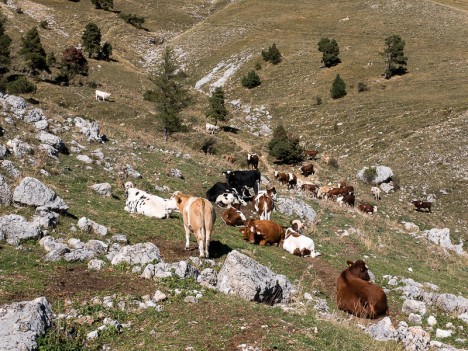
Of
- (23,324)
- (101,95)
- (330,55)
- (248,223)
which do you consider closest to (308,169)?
(248,223)

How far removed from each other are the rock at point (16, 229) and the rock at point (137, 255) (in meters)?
2.19

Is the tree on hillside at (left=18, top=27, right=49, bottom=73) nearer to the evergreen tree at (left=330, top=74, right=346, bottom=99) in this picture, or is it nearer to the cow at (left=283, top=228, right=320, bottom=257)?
the evergreen tree at (left=330, top=74, right=346, bottom=99)

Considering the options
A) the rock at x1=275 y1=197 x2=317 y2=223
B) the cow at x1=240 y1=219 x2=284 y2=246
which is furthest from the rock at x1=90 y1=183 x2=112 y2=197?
the rock at x1=275 y1=197 x2=317 y2=223

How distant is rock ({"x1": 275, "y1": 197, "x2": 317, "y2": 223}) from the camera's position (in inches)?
849

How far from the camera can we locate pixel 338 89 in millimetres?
56938

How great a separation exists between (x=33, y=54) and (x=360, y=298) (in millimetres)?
50032

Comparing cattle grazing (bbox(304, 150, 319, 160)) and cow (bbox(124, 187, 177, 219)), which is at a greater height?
cow (bbox(124, 187, 177, 219))

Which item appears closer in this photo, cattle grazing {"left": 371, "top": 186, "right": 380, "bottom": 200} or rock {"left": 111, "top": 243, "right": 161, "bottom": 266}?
rock {"left": 111, "top": 243, "right": 161, "bottom": 266}

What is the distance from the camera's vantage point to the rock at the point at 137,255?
33.4ft

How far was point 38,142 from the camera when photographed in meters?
18.9

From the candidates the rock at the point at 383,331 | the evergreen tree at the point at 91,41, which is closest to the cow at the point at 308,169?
the rock at the point at 383,331

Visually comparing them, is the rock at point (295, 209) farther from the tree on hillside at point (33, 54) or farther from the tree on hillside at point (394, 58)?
the tree on hillside at point (394, 58)

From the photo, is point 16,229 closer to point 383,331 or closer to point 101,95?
point 383,331

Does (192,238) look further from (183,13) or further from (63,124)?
(183,13)
